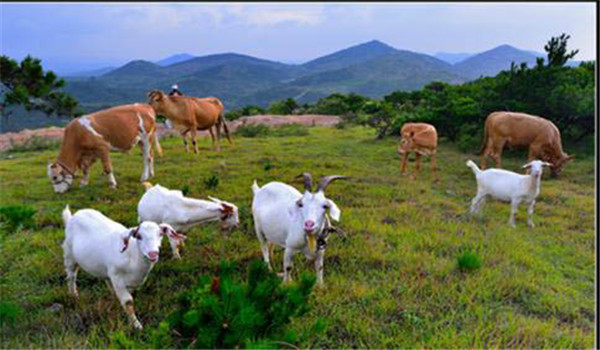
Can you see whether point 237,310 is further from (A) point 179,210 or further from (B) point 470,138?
(B) point 470,138

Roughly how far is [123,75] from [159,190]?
101 m

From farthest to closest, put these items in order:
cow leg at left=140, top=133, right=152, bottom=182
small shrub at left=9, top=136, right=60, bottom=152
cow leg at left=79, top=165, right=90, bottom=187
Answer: small shrub at left=9, top=136, right=60, bottom=152 < cow leg at left=140, top=133, right=152, bottom=182 < cow leg at left=79, top=165, right=90, bottom=187

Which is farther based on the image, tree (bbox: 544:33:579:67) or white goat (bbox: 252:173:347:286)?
tree (bbox: 544:33:579:67)

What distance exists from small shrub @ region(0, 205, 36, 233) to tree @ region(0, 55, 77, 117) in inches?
62.9

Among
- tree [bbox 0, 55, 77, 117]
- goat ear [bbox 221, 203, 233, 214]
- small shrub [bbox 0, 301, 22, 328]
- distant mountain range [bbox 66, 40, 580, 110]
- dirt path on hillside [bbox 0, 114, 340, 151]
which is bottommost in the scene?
small shrub [bbox 0, 301, 22, 328]

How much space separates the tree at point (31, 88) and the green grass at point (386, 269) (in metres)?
1.99

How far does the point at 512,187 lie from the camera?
25.3 feet

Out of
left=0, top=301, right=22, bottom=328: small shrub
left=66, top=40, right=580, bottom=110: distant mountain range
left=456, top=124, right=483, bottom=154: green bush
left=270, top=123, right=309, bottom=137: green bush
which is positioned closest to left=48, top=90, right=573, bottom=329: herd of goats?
left=0, top=301, right=22, bottom=328: small shrub

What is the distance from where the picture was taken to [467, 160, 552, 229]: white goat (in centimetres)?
755

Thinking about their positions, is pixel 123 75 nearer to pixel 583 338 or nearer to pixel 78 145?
pixel 78 145

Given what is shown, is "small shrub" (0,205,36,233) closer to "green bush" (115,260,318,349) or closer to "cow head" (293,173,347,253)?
"green bush" (115,260,318,349)

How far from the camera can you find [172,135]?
20.8 m

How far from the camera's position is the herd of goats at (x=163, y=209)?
4.18 m

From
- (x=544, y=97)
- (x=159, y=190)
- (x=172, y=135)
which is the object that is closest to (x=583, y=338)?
(x=159, y=190)
